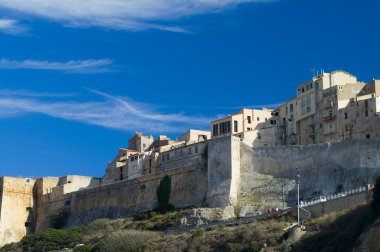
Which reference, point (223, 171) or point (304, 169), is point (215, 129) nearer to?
point (223, 171)

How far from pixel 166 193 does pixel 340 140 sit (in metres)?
15.5

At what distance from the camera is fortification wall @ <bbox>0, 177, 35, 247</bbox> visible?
8856 cm

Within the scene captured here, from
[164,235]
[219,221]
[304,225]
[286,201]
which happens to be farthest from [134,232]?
[304,225]

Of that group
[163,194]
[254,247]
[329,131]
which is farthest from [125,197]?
[254,247]

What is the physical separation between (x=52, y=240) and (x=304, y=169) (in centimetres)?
2331

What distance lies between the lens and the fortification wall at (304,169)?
63.8 metres

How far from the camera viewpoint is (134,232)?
222 feet

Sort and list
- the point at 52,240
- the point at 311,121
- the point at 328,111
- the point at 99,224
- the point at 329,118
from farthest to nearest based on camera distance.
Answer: the point at 52,240 < the point at 99,224 < the point at 311,121 < the point at 328,111 < the point at 329,118

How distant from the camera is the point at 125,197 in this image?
266 ft

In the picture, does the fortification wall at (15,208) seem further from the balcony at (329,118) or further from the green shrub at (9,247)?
the balcony at (329,118)

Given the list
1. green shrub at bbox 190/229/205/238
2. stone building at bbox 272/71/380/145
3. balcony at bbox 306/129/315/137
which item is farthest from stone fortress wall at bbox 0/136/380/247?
balcony at bbox 306/129/315/137

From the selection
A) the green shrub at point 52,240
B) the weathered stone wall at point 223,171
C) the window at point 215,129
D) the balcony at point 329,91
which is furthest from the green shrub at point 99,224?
the balcony at point 329,91

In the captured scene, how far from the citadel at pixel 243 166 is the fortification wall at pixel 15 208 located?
98 mm

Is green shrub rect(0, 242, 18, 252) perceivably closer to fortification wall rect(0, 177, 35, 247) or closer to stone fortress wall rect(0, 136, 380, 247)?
fortification wall rect(0, 177, 35, 247)
